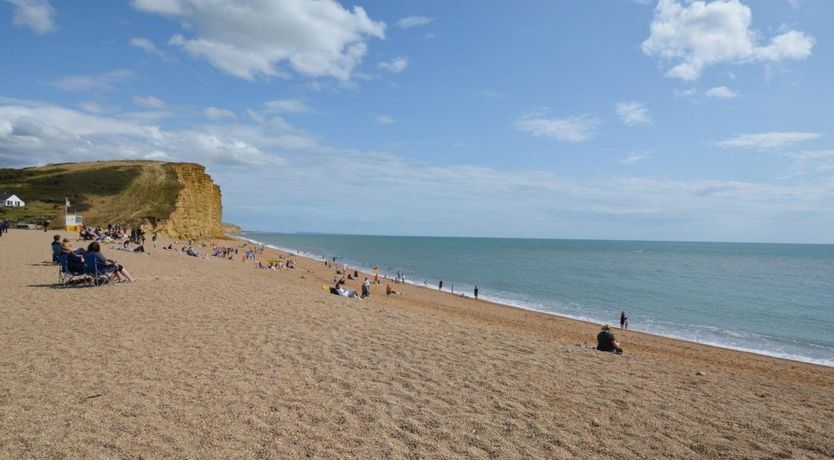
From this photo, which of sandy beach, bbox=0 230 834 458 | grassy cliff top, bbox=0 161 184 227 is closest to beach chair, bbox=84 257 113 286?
sandy beach, bbox=0 230 834 458

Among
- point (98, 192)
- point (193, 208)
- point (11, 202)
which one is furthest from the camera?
point (98, 192)

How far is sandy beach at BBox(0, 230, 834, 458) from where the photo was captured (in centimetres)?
449

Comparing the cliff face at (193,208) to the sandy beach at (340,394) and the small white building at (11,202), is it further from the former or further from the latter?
the sandy beach at (340,394)

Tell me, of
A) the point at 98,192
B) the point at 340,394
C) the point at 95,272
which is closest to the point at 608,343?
the point at 340,394

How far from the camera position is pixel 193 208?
53219 mm

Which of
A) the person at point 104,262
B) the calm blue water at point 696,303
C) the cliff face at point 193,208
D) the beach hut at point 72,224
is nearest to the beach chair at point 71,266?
the person at point 104,262

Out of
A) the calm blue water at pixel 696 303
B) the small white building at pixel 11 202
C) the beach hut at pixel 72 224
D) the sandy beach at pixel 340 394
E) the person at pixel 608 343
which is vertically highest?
the small white building at pixel 11 202

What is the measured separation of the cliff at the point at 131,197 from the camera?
48.4 meters

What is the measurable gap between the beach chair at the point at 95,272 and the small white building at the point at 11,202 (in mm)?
60274

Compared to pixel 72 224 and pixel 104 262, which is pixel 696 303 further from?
pixel 72 224

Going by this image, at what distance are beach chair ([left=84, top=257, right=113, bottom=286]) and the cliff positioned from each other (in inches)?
1466

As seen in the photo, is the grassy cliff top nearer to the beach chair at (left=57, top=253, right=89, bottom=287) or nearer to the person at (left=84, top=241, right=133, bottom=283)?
the person at (left=84, top=241, right=133, bottom=283)

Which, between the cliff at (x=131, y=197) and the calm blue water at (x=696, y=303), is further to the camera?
the cliff at (x=131, y=197)

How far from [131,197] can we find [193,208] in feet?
27.3
